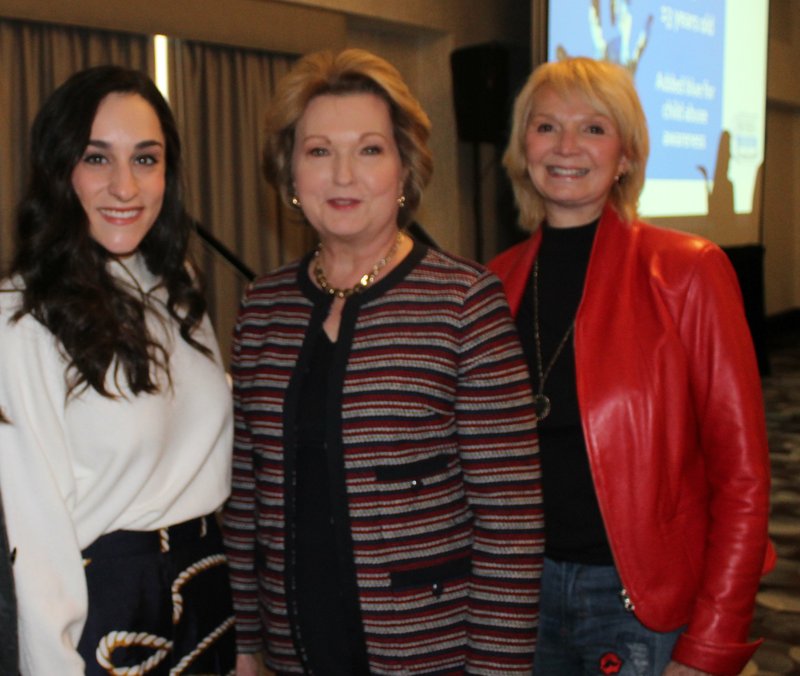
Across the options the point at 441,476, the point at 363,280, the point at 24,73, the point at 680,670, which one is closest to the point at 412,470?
the point at 441,476

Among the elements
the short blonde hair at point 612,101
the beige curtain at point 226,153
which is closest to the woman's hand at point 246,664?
the short blonde hair at point 612,101

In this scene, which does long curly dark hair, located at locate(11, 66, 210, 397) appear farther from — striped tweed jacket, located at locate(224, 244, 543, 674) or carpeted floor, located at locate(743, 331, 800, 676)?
carpeted floor, located at locate(743, 331, 800, 676)

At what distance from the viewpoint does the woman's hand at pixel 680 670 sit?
5.68 ft

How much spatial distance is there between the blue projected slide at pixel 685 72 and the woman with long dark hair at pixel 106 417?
4009 mm

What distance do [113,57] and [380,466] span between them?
391 cm

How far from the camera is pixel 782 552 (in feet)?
15.0

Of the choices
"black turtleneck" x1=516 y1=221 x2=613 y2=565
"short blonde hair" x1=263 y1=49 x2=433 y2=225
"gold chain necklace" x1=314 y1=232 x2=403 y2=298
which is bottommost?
"black turtleneck" x1=516 y1=221 x2=613 y2=565

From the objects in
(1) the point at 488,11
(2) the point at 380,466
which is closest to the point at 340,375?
(2) the point at 380,466

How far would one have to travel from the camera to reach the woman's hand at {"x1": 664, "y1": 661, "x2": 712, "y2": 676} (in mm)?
1732

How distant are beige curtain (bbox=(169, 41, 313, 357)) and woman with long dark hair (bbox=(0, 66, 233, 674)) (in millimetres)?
3580

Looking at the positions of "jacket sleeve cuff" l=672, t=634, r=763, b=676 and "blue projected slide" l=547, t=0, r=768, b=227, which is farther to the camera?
"blue projected slide" l=547, t=0, r=768, b=227

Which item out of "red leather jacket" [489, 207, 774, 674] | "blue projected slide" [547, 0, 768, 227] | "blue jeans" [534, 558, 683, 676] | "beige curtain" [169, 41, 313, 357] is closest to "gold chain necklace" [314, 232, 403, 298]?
"red leather jacket" [489, 207, 774, 674]

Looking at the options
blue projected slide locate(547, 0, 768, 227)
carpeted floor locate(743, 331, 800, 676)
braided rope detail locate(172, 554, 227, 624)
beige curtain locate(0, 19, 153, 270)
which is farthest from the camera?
blue projected slide locate(547, 0, 768, 227)

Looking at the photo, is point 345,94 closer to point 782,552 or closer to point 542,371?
point 542,371
